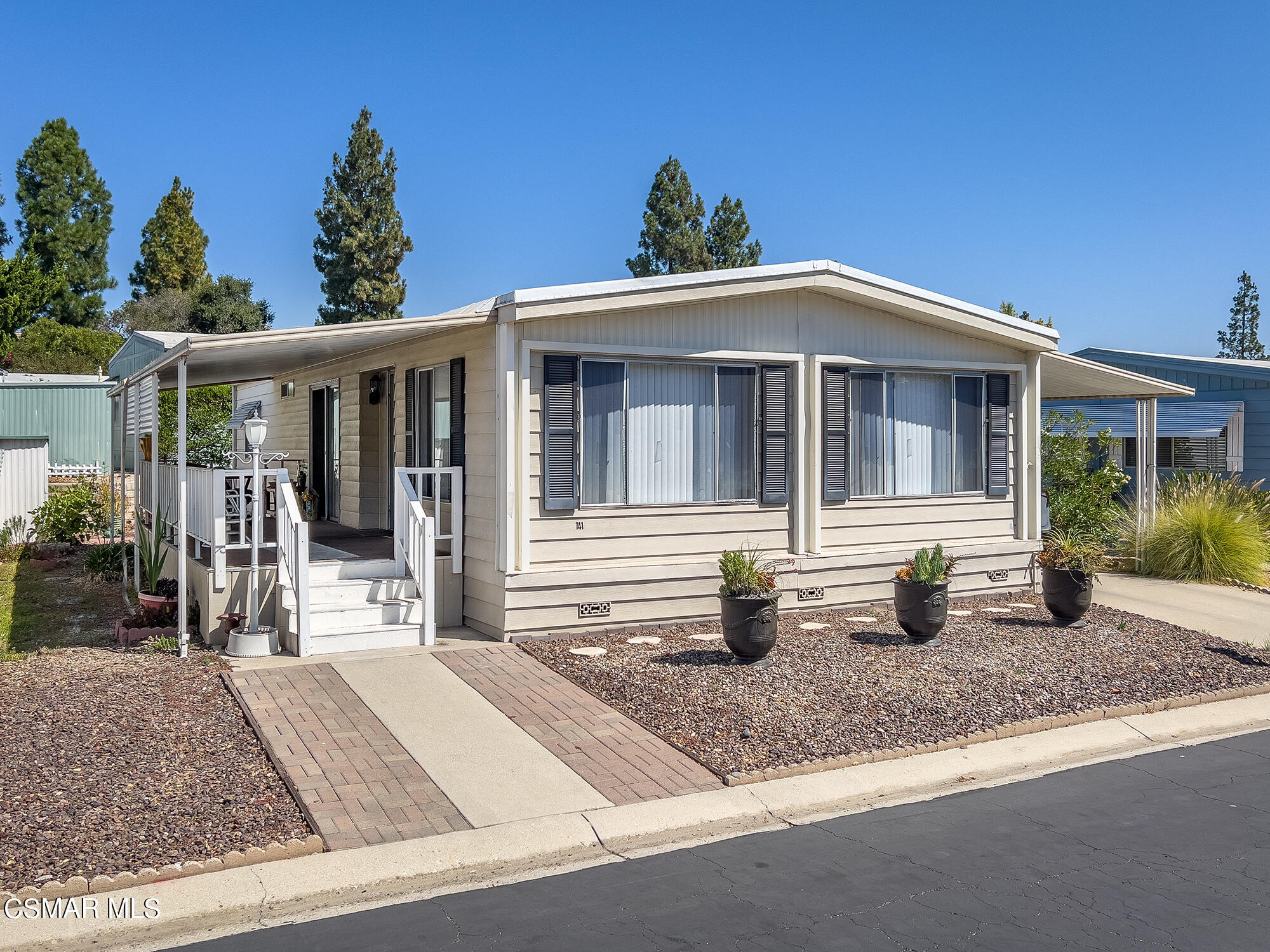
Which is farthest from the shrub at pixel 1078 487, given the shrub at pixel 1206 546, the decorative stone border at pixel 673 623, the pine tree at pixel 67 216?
the pine tree at pixel 67 216

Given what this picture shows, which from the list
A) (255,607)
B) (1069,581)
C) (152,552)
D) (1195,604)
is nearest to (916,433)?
(1069,581)

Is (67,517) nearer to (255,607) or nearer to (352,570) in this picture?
(352,570)

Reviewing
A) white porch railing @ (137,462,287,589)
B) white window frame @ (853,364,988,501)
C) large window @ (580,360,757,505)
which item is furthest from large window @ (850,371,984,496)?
white porch railing @ (137,462,287,589)

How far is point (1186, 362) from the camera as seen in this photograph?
60.2 feet

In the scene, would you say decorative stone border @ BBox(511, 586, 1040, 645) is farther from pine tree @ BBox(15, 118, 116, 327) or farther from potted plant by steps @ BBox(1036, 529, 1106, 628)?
pine tree @ BBox(15, 118, 116, 327)

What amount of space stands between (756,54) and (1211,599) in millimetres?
11538

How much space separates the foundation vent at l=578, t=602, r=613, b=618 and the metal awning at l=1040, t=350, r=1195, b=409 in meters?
6.05

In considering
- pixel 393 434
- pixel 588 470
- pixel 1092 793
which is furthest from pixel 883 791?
pixel 393 434

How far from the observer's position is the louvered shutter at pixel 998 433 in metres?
11.1

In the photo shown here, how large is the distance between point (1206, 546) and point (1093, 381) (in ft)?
7.90

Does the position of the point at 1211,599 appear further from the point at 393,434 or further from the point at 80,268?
the point at 80,268

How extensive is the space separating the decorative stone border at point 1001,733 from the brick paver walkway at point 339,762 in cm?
166

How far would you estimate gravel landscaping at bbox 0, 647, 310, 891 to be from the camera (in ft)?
14.3

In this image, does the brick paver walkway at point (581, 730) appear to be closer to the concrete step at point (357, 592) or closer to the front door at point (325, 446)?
the concrete step at point (357, 592)
